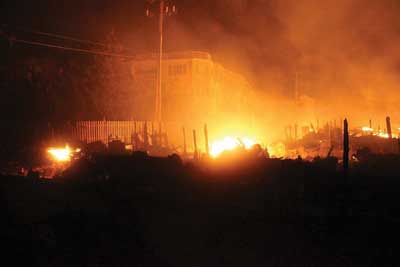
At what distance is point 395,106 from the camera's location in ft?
136

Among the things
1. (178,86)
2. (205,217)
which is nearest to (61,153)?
(205,217)

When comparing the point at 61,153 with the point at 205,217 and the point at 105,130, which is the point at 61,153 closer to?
the point at 105,130

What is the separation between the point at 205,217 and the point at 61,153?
10.7 meters

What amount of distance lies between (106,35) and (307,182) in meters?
22.8

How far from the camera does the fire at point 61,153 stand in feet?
56.1

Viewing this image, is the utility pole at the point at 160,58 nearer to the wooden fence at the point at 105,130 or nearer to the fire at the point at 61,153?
the wooden fence at the point at 105,130

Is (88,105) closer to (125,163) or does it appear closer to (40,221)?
(125,163)

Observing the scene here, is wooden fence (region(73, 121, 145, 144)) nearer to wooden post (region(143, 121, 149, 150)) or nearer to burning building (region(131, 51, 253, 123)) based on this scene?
wooden post (region(143, 121, 149, 150))

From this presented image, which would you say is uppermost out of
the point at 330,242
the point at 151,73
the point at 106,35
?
the point at 106,35

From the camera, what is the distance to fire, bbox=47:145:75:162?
17.1 metres

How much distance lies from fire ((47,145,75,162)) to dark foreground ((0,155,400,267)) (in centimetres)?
445

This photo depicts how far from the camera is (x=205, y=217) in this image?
8.70 meters


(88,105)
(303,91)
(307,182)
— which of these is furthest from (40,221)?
(303,91)

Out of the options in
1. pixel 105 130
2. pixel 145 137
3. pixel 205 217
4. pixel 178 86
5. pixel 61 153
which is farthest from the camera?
pixel 178 86
